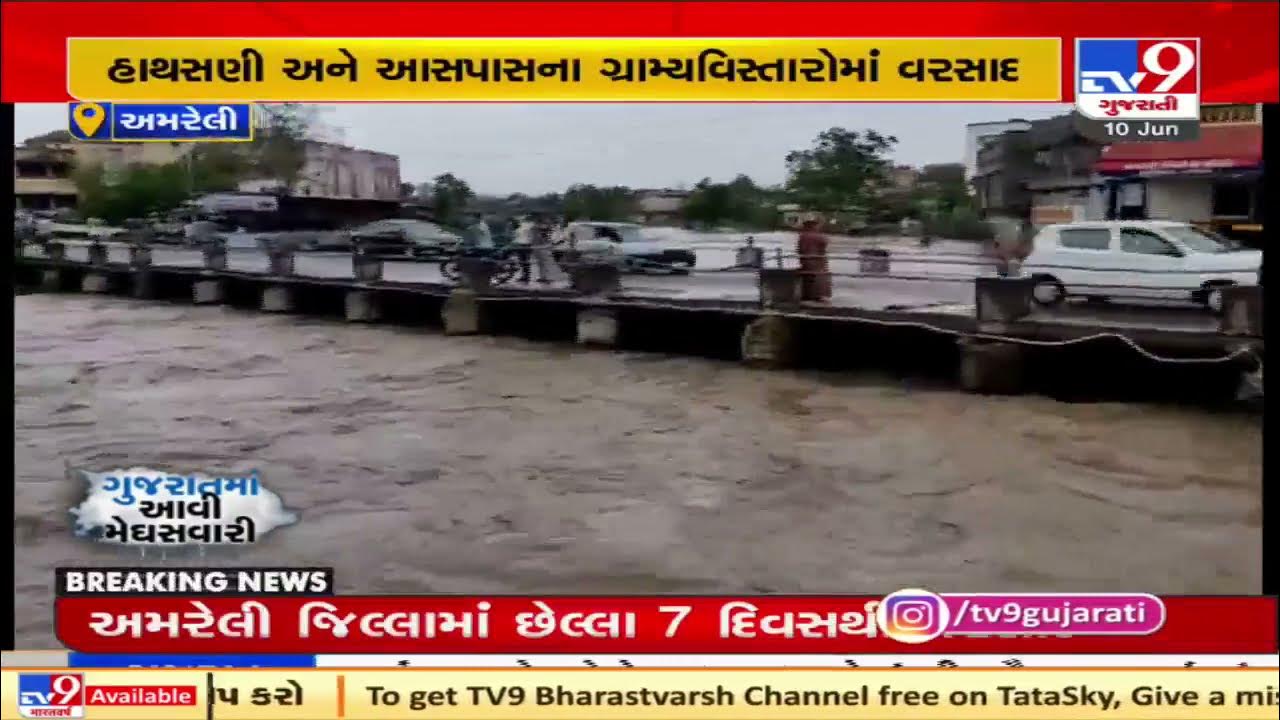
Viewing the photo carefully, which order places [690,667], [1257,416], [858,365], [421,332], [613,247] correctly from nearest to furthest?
[690,667] → [1257,416] → [613,247] → [421,332] → [858,365]

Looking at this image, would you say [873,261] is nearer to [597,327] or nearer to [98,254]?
[597,327]

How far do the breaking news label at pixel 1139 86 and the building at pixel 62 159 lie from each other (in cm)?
214

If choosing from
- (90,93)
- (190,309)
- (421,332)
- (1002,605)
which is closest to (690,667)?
(1002,605)

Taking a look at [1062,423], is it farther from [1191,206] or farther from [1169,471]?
[1191,206]

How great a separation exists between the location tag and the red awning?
7.91 feet

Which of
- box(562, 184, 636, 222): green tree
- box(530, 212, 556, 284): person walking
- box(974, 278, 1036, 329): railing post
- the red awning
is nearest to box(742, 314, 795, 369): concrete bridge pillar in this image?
box(974, 278, 1036, 329): railing post

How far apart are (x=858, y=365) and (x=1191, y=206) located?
337 centimetres

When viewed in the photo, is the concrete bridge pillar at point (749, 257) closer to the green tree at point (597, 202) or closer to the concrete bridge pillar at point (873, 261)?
the concrete bridge pillar at point (873, 261)

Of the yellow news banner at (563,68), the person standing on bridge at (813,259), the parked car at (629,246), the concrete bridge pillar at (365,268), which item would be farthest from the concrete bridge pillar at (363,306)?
the yellow news banner at (563,68)

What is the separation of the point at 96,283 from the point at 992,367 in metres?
3.96

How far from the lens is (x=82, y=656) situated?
2600mm

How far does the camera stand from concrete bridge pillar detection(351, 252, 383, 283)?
13.0 feet

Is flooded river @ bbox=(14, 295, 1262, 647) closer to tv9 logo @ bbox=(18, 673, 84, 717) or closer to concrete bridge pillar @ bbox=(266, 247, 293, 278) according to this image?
tv9 logo @ bbox=(18, 673, 84, 717)

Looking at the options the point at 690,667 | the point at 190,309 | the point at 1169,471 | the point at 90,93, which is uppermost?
the point at 90,93
